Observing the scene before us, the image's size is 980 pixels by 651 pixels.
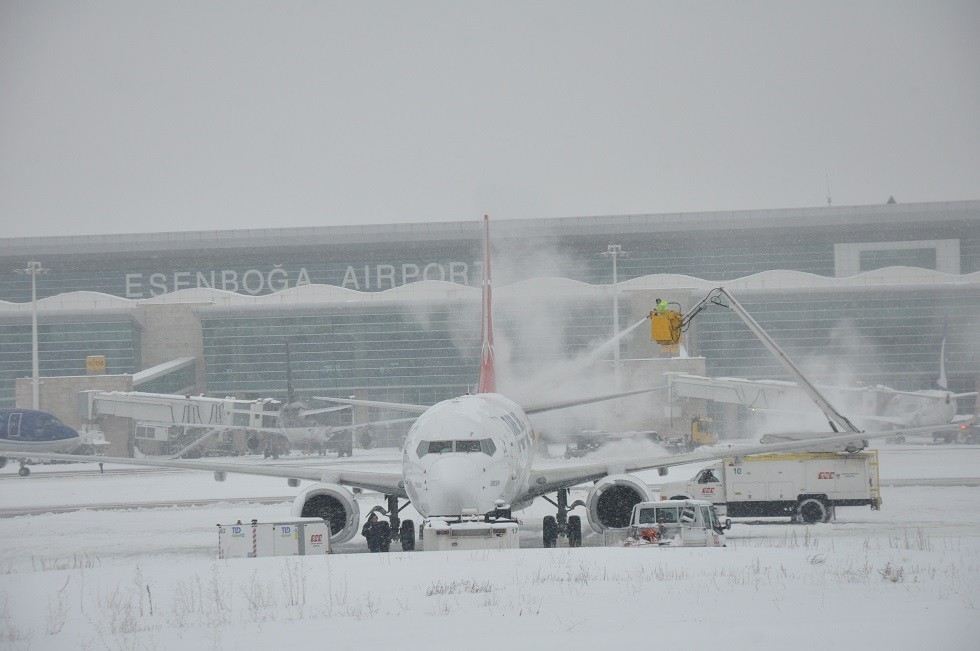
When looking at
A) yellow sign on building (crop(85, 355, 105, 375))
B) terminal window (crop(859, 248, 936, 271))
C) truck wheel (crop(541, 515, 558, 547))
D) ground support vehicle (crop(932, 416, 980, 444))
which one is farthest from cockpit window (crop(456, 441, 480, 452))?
terminal window (crop(859, 248, 936, 271))

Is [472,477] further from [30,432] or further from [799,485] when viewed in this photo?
[30,432]

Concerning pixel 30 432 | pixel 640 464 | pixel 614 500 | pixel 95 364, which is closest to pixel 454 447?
pixel 614 500

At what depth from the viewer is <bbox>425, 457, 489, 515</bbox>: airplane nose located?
29.3m

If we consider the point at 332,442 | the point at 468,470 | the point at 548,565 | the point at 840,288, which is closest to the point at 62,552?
the point at 468,470

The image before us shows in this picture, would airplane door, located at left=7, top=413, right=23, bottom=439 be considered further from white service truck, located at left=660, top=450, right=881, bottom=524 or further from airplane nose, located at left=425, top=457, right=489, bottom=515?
airplane nose, located at left=425, top=457, right=489, bottom=515

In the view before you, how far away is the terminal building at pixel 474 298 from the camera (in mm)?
116812

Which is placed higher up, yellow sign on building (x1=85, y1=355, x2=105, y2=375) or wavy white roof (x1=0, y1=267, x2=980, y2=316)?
wavy white roof (x1=0, y1=267, x2=980, y2=316)

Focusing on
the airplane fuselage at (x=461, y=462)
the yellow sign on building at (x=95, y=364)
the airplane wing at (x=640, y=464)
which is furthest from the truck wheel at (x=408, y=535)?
the yellow sign on building at (x=95, y=364)

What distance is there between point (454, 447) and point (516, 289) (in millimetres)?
83812

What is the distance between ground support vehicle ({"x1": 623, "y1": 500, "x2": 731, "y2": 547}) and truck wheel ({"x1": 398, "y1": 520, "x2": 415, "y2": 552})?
5417 millimetres

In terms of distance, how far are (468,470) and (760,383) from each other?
61.1 meters

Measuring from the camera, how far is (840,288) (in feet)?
386

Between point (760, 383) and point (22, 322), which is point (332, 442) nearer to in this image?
point (760, 383)

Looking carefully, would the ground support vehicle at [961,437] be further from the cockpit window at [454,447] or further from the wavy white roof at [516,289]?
the cockpit window at [454,447]
